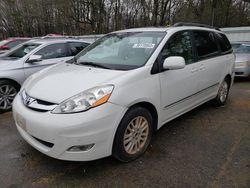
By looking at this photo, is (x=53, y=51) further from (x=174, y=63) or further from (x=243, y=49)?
(x=243, y=49)

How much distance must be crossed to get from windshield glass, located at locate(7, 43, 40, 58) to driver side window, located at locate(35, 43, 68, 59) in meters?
0.22

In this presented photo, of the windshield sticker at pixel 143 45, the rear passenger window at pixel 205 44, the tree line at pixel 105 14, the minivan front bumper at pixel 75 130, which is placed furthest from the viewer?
the tree line at pixel 105 14

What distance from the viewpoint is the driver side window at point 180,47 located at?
3104 mm

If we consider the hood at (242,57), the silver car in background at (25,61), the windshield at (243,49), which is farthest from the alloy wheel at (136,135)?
the windshield at (243,49)

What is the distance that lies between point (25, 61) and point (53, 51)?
0.83 metres

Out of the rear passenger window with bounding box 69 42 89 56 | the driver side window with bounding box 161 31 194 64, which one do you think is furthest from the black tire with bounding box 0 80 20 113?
the driver side window with bounding box 161 31 194 64

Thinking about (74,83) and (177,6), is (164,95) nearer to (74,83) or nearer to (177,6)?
(74,83)

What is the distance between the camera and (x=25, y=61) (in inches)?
189

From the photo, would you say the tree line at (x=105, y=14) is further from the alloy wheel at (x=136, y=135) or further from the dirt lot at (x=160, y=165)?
the alloy wheel at (x=136, y=135)

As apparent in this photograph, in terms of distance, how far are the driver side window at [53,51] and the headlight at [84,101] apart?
3289mm

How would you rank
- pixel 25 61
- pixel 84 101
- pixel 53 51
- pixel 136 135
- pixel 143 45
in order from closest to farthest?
1. pixel 84 101
2. pixel 136 135
3. pixel 143 45
4. pixel 25 61
5. pixel 53 51

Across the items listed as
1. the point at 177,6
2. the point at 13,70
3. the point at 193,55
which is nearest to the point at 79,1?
the point at 177,6

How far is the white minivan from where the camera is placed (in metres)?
2.21

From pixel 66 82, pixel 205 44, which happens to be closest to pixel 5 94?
pixel 66 82
